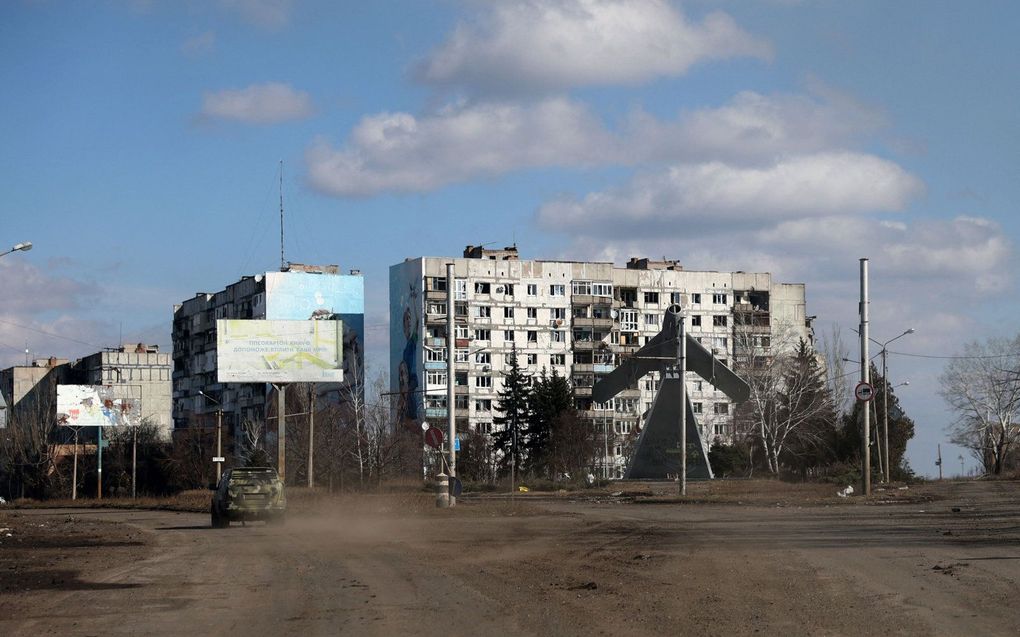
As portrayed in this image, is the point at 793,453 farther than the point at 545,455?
No

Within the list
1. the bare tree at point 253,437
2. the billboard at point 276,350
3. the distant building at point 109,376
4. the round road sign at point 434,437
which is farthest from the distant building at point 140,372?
the round road sign at point 434,437

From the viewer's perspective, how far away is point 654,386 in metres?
114

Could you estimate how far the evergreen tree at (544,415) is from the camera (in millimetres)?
88812

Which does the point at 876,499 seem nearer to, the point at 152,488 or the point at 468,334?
the point at 152,488

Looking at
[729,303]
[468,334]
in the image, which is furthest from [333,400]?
[729,303]

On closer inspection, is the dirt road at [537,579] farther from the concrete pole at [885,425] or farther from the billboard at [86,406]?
the billboard at [86,406]

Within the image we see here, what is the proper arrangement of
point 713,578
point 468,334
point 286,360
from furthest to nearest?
point 468,334 → point 286,360 → point 713,578

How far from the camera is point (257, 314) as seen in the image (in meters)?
117

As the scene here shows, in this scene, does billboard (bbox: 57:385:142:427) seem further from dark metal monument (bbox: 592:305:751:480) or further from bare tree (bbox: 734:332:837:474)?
bare tree (bbox: 734:332:837:474)

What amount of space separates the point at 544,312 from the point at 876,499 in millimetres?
74384

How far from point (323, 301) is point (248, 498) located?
3400 inches

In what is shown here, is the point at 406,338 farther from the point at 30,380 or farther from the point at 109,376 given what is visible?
the point at 30,380

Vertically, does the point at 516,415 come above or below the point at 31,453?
above

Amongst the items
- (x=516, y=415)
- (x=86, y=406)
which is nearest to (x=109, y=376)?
(x=86, y=406)
